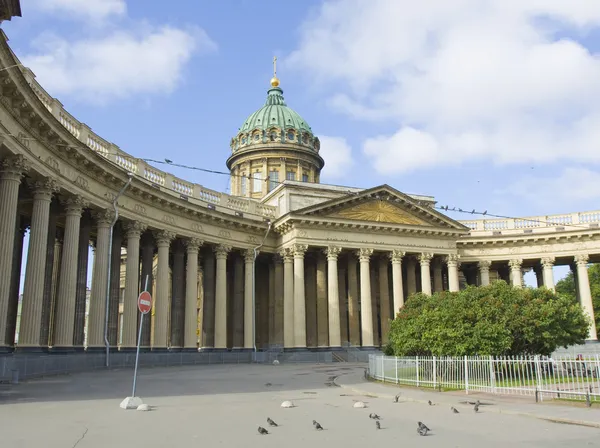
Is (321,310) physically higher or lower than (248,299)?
lower

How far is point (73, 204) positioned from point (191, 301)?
1318 cm

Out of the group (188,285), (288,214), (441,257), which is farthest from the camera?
(441,257)

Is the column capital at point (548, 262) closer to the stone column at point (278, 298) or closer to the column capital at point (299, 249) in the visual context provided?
the column capital at point (299, 249)

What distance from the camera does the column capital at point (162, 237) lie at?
129 ft

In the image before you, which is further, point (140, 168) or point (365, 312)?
point (365, 312)

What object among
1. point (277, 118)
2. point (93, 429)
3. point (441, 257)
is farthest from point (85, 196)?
point (277, 118)

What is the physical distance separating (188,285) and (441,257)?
2330 centimetres

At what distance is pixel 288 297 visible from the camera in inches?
1849

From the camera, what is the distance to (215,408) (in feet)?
51.5

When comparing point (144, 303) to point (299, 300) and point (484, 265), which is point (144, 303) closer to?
point (299, 300)

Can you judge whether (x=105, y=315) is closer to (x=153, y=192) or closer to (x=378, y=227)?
(x=153, y=192)

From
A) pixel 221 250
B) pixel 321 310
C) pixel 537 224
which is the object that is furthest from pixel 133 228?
pixel 537 224

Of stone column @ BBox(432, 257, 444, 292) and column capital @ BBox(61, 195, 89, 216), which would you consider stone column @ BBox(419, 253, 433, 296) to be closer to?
stone column @ BBox(432, 257, 444, 292)

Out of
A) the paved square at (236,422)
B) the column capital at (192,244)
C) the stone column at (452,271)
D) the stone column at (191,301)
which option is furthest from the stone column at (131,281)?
the stone column at (452,271)
